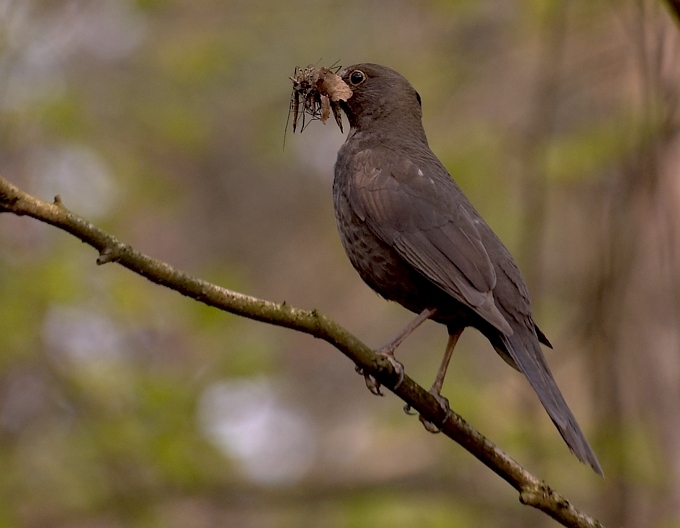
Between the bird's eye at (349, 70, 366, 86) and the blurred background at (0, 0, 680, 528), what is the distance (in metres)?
1.41

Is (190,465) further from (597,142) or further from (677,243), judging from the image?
(677,243)

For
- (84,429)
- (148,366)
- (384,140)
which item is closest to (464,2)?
(384,140)

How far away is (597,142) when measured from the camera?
6.01m

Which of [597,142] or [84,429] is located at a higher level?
[597,142]

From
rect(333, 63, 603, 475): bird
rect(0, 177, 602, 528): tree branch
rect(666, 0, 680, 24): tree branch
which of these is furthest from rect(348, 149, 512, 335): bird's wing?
rect(666, 0, 680, 24): tree branch

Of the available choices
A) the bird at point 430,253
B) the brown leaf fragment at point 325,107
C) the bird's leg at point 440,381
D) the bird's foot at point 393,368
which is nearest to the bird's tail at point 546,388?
the bird at point 430,253

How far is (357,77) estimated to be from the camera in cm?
484

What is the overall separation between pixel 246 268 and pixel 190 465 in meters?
6.25

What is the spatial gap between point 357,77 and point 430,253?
1302mm

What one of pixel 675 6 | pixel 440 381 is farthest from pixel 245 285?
pixel 675 6

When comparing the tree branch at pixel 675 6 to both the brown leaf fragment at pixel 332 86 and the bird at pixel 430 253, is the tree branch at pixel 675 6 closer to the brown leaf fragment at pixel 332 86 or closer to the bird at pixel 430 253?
the bird at pixel 430 253

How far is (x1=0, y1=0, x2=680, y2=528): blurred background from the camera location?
235 inches

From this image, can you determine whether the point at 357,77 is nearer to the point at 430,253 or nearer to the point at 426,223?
the point at 426,223

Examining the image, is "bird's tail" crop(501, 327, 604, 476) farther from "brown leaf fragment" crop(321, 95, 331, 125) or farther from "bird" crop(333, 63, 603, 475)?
"brown leaf fragment" crop(321, 95, 331, 125)
